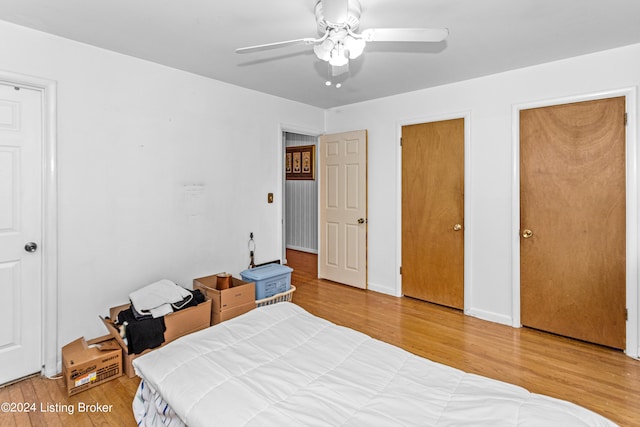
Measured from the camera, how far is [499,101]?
3320 millimetres

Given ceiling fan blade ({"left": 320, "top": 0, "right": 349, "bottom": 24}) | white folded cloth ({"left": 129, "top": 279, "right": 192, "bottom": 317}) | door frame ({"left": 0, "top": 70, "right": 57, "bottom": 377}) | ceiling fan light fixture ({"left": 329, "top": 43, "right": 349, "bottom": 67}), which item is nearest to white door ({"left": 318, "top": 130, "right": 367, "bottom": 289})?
white folded cloth ({"left": 129, "top": 279, "right": 192, "bottom": 317})

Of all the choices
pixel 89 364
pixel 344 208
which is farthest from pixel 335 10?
pixel 344 208

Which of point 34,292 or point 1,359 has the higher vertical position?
point 34,292

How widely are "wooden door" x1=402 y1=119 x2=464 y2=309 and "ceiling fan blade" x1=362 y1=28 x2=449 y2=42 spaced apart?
6.60 feet

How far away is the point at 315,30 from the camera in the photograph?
7.82ft

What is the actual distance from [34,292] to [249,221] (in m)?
1.98

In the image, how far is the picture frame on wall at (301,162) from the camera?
620 centimetres

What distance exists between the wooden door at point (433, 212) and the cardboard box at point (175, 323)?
241 cm

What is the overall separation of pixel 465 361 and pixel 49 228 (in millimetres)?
3295

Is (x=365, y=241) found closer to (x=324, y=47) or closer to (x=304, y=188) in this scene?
(x=304, y=188)

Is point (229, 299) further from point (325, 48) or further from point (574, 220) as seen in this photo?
point (574, 220)

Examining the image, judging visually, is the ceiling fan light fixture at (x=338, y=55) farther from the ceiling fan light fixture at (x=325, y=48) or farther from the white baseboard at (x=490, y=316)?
the white baseboard at (x=490, y=316)

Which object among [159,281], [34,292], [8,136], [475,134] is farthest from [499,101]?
[34,292]

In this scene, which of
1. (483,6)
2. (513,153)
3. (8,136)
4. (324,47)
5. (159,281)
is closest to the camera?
(324,47)
